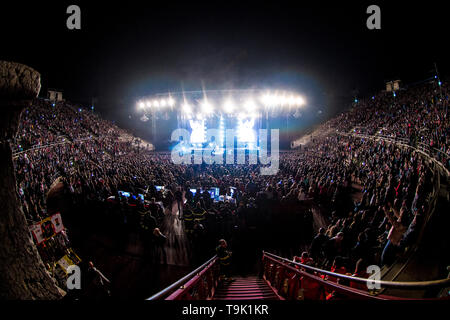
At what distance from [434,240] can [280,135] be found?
102 ft

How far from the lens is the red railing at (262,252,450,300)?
1.75 m

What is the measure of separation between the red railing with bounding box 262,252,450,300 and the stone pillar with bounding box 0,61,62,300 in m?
2.39

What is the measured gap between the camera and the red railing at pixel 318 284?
69.1 inches

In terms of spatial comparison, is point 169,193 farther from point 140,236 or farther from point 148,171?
point 148,171

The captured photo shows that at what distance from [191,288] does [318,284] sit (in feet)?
6.46

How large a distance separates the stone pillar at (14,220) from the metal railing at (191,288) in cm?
95

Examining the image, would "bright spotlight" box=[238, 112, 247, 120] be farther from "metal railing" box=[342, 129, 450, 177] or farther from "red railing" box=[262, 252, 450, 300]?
"red railing" box=[262, 252, 450, 300]

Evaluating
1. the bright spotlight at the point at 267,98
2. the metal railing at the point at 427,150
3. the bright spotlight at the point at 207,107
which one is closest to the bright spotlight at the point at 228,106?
the bright spotlight at the point at 207,107

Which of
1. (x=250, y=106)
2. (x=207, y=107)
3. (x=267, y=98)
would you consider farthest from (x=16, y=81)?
(x=207, y=107)

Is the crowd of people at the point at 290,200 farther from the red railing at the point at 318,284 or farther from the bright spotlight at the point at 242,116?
the bright spotlight at the point at 242,116

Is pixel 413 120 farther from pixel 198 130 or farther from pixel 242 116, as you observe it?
pixel 198 130

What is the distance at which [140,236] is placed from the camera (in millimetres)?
7793

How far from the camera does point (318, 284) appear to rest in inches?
124
